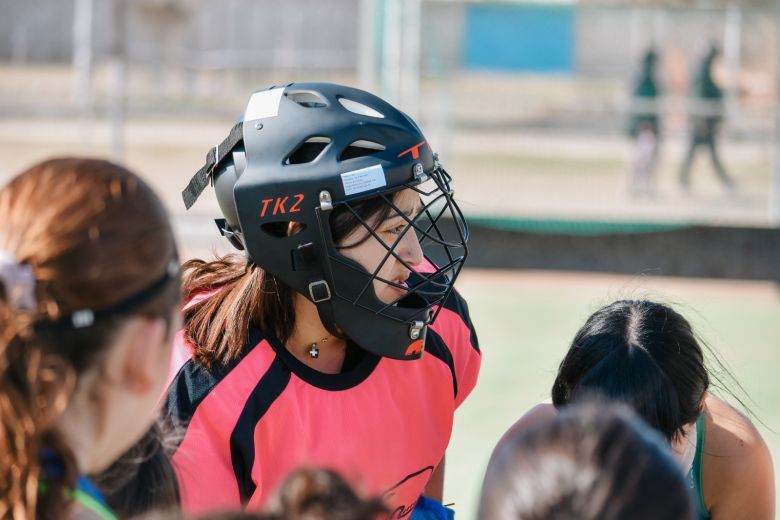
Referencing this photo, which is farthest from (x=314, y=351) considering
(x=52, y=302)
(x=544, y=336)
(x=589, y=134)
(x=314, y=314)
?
(x=589, y=134)

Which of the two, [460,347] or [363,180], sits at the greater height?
[363,180]

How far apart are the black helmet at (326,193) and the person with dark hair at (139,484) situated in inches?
22.3

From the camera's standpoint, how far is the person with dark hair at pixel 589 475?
1.31 meters

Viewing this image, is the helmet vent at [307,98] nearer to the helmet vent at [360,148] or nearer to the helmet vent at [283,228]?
the helmet vent at [360,148]

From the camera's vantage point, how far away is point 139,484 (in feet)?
6.32

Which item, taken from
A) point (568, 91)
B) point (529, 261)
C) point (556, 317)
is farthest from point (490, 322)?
point (568, 91)

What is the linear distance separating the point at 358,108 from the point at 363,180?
0.25 metres

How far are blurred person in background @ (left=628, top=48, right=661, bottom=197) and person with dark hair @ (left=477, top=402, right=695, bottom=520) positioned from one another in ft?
25.3

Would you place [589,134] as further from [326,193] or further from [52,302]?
[52,302]

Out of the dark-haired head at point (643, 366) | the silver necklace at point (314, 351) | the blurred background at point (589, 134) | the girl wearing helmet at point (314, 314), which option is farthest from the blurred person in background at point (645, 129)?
the silver necklace at point (314, 351)

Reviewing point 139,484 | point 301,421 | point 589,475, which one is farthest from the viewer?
point 301,421

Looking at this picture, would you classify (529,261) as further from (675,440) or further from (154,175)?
(675,440)

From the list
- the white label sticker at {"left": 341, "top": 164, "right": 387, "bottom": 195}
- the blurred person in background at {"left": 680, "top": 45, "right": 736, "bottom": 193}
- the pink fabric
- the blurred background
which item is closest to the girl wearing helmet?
the white label sticker at {"left": 341, "top": 164, "right": 387, "bottom": 195}

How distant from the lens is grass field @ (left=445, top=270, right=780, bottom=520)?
4.74 meters
